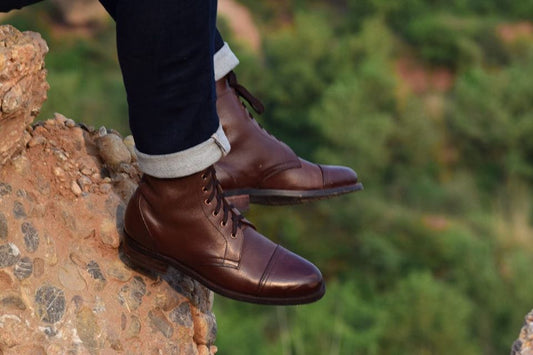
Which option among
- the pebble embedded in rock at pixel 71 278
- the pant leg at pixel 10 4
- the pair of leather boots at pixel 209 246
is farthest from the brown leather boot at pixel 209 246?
the pant leg at pixel 10 4

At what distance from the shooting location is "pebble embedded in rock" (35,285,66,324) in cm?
145

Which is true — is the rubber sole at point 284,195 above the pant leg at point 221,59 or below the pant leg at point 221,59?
below

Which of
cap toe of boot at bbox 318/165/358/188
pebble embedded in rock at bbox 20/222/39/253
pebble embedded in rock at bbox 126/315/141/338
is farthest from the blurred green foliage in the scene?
pebble embedded in rock at bbox 20/222/39/253

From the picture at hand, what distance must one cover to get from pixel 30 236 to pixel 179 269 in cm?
24

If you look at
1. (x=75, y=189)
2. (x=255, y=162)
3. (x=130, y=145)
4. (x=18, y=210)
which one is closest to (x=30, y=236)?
(x=18, y=210)

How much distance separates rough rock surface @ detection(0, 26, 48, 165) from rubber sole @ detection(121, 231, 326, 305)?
236mm

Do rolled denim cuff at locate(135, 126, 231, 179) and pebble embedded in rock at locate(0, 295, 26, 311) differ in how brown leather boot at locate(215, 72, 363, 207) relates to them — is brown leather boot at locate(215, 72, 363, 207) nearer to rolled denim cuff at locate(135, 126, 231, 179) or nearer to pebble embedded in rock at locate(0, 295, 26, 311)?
rolled denim cuff at locate(135, 126, 231, 179)

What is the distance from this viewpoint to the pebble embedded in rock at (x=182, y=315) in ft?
5.40

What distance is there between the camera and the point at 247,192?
1.81 meters

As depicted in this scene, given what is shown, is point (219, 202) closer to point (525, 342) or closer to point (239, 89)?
point (239, 89)

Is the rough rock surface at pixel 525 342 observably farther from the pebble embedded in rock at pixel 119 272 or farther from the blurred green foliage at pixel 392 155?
the blurred green foliage at pixel 392 155

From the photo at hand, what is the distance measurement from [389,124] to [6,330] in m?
12.2

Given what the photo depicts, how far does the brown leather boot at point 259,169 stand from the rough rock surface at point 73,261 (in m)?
0.19

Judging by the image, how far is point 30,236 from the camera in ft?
4.92
